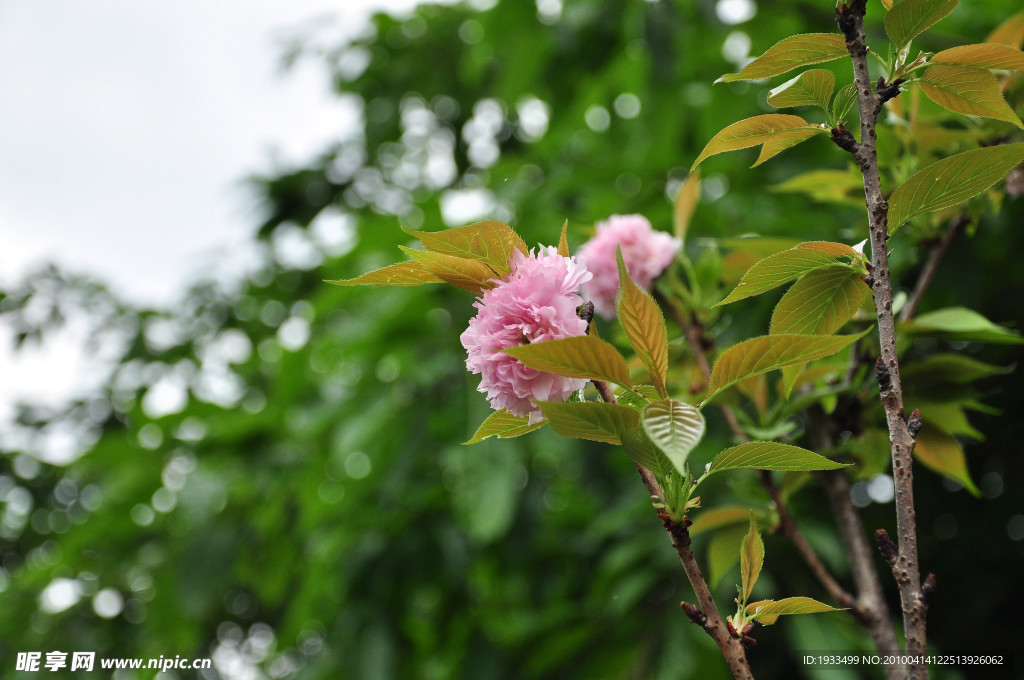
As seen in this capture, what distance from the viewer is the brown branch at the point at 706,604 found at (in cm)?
35

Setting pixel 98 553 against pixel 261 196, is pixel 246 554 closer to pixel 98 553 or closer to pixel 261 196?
pixel 98 553

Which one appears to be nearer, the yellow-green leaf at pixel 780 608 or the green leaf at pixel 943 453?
the yellow-green leaf at pixel 780 608

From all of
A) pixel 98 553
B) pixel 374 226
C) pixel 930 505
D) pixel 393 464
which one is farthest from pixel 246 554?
pixel 930 505

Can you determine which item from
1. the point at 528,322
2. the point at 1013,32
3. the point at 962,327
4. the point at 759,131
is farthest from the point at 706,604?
the point at 1013,32

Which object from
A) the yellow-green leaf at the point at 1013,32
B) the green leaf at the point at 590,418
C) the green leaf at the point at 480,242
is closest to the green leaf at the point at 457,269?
the green leaf at the point at 480,242

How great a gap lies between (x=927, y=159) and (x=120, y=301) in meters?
2.98

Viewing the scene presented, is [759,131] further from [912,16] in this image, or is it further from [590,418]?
[590,418]

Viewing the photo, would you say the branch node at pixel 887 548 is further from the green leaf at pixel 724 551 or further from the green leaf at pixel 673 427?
the green leaf at pixel 724 551

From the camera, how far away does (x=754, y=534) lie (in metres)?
0.41

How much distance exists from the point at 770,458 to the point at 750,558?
0.09 m

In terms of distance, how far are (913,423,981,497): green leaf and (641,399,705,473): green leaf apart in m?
0.43

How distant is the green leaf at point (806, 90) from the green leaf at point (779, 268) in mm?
96

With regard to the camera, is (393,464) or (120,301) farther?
(120,301)

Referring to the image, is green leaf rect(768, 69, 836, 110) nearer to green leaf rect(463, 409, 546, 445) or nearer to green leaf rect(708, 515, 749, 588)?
green leaf rect(463, 409, 546, 445)
